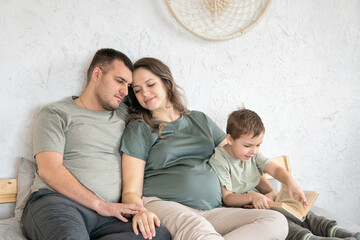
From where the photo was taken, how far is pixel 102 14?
1.81 meters

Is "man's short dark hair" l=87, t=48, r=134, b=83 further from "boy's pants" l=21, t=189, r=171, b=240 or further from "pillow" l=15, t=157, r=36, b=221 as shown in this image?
"boy's pants" l=21, t=189, r=171, b=240

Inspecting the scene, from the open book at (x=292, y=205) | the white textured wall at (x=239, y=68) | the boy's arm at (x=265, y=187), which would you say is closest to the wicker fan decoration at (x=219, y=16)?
the white textured wall at (x=239, y=68)

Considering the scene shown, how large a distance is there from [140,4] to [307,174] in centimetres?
146

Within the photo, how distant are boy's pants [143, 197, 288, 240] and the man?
77 millimetres

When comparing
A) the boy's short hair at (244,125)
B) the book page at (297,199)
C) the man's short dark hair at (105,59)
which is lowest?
the book page at (297,199)

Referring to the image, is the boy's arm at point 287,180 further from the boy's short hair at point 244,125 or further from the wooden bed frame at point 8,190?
the wooden bed frame at point 8,190

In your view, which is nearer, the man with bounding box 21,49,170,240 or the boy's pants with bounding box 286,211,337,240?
the man with bounding box 21,49,170,240

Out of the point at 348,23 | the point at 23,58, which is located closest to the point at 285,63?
the point at 348,23

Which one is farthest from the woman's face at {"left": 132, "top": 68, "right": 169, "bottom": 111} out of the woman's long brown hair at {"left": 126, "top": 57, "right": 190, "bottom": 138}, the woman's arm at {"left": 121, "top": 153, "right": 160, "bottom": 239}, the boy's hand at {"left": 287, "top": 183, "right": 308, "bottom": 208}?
the boy's hand at {"left": 287, "top": 183, "right": 308, "bottom": 208}

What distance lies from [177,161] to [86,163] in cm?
42

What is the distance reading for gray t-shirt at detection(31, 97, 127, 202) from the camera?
1579 mm

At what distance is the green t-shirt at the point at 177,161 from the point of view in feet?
5.41

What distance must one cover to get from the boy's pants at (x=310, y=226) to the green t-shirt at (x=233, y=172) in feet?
0.82

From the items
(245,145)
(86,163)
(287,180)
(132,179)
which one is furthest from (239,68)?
(86,163)
